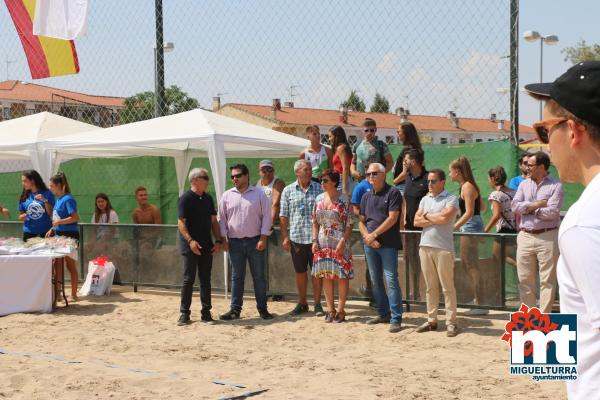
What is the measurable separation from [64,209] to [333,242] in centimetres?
398

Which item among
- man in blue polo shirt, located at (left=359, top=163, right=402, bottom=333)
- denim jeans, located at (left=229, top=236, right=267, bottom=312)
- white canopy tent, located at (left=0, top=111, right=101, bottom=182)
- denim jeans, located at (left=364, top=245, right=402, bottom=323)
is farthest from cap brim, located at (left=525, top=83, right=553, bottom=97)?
white canopy tent, located at (left=0, top=111, right=101, bottom=182)

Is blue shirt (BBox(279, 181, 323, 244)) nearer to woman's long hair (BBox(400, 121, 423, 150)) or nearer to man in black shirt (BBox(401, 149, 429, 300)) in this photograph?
man in black shirt (BBox(401, 149, 429, 300))

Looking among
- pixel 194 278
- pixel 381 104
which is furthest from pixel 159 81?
pixel 194 278

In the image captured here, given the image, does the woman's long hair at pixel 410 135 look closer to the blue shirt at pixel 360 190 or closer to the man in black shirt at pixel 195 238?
the blue shirt at pixel 360 190

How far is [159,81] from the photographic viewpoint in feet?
43.0

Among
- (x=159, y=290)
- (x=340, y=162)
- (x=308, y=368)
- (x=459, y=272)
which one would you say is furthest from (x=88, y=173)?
(x=308, y=368)

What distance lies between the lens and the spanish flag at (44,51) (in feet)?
34.7

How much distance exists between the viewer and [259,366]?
22.5ft

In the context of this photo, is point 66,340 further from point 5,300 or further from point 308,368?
point 308,368

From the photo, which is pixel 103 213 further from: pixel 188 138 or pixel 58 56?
pixel 58 56

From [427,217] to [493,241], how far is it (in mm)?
1046

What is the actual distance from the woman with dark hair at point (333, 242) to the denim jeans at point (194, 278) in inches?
51.1

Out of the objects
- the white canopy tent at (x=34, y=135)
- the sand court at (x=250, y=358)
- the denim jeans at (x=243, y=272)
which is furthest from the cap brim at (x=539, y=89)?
the white canopy tent at (x=34, y=135)

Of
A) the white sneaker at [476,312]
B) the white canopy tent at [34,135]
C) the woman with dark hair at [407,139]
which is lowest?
the white sneaker at [476,312]
